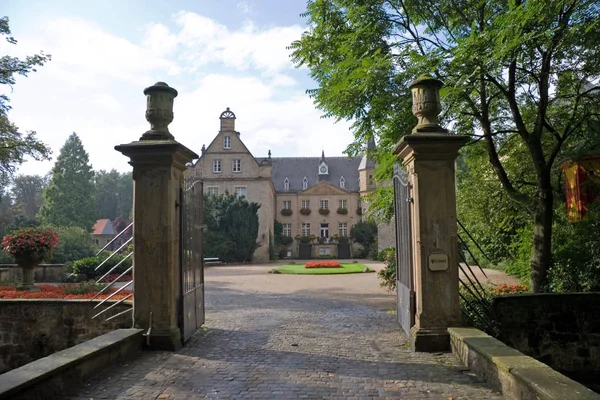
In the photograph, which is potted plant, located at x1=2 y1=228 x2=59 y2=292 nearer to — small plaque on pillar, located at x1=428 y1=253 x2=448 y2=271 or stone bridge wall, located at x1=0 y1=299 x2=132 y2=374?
stone bridge wall, located at x1=0 y1=299 x2=132 y2=374

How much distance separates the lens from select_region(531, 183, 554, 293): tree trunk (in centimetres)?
909

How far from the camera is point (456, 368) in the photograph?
198 inches

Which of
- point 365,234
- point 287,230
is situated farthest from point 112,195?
point 365,234

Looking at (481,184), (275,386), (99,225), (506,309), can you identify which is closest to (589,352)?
(506,309)

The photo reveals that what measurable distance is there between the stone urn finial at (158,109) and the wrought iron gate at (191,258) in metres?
0.83

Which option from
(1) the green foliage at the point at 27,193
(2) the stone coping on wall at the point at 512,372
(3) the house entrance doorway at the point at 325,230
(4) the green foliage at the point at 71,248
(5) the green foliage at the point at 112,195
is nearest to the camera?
(2) the stone coping on wall at the point at 512,372

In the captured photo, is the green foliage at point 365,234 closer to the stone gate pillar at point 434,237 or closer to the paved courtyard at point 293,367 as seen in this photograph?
the paved courtyard at point 293,367

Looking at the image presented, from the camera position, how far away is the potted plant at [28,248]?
41.4 feet

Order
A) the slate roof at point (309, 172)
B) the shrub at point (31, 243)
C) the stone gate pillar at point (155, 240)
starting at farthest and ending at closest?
the slate roof at point (309, 172) → the shrub at point (31, 243) → the stone gate pillar at point (155, 240)

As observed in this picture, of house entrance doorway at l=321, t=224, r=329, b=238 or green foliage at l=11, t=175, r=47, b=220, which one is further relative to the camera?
green foliage at l=11, t=175, r=47, b=220

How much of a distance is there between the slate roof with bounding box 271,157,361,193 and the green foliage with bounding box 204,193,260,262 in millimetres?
14985

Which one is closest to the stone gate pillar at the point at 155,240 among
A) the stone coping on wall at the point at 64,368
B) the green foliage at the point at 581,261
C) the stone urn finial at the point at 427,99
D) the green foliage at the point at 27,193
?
the stone coping on wall at the point at 64,368

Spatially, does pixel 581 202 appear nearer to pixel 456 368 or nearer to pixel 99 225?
pixel 456 368

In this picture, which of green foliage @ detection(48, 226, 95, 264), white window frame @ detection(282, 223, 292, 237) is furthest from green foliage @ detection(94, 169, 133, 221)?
green foliage @ detection(48, 226, 95, 264)
